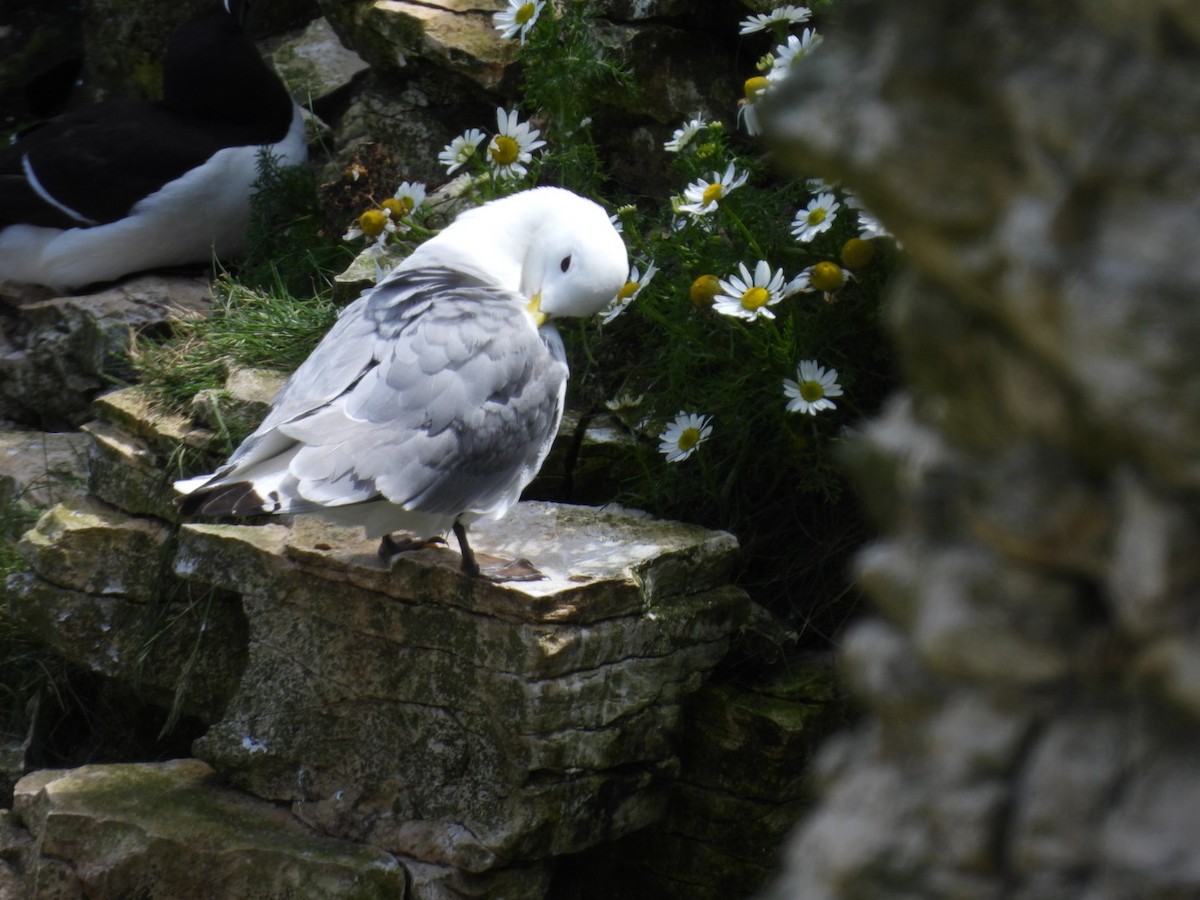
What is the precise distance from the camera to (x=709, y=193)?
3145 mm

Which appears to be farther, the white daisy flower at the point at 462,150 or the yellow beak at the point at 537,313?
the white daisy flower at the point at 462,150

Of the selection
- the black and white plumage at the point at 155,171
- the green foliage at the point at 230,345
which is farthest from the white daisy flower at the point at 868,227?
the black and white plumage at the point at 155,171

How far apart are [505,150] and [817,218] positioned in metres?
1.01

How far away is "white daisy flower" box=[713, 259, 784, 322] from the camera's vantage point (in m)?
2.93

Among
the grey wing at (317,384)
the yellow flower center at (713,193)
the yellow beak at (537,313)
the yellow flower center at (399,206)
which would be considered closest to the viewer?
the grey wing at (317,384)

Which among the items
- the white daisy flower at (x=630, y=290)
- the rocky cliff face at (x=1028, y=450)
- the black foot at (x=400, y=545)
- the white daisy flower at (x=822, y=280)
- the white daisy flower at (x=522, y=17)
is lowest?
the black foot at (x=400, y=545)

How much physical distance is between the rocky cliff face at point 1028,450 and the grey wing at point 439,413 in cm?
170

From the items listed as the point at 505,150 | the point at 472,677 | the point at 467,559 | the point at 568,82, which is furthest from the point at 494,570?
the point at 568,82

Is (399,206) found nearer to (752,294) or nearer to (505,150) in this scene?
(505,150)

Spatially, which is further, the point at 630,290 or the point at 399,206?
the point at 399,206

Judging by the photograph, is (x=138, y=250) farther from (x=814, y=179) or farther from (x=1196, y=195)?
(x=1196, y=195)

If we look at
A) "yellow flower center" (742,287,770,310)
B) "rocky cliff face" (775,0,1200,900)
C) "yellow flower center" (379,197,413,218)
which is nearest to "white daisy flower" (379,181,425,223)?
"yellow flower center" (379,197,413,218)

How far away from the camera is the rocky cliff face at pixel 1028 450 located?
833mm

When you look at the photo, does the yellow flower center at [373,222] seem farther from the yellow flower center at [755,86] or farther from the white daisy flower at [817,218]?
the white daisy flower at [817,218]
